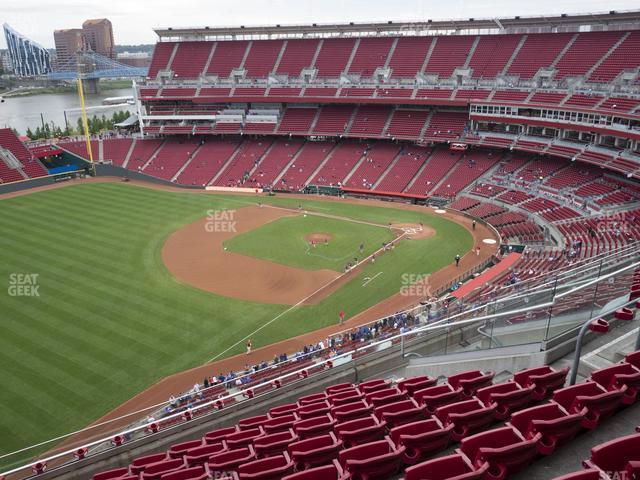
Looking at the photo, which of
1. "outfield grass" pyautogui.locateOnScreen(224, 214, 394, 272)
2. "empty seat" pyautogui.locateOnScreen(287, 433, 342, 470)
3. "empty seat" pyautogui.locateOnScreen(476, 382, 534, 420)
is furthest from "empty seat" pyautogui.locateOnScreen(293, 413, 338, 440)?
"outfield grass" pyautogui.locateOnScreen(224, 214, 394, 272)

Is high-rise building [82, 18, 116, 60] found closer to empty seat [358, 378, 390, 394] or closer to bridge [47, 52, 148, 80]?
bridge [47, 52, 148, 80]

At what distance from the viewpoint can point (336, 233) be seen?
155 feet

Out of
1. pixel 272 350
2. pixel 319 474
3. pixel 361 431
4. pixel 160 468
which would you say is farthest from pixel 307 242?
pixel 319 474

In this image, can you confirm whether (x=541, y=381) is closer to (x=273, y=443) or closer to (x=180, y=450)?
(x=273, y=443)

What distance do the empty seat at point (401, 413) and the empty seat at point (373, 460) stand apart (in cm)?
128

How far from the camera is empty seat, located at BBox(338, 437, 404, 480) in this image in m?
7.41

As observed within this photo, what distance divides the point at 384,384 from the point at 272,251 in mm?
30316

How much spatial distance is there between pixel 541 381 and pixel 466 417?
6.76 feet

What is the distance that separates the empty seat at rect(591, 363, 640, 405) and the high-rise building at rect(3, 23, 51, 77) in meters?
153

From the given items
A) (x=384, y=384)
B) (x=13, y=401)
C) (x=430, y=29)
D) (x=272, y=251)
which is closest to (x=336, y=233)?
(x=272, y=251)

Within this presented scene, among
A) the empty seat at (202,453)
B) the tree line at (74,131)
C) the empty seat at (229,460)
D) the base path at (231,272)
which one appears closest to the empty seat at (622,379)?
the empty seat at (229,460)

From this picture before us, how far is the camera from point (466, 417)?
27.2ft

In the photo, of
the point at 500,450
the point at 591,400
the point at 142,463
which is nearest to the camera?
the point at 500,450

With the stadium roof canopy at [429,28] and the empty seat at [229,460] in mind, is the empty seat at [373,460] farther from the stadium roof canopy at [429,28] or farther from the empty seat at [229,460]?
the stadium roof canopy at [429,28]
